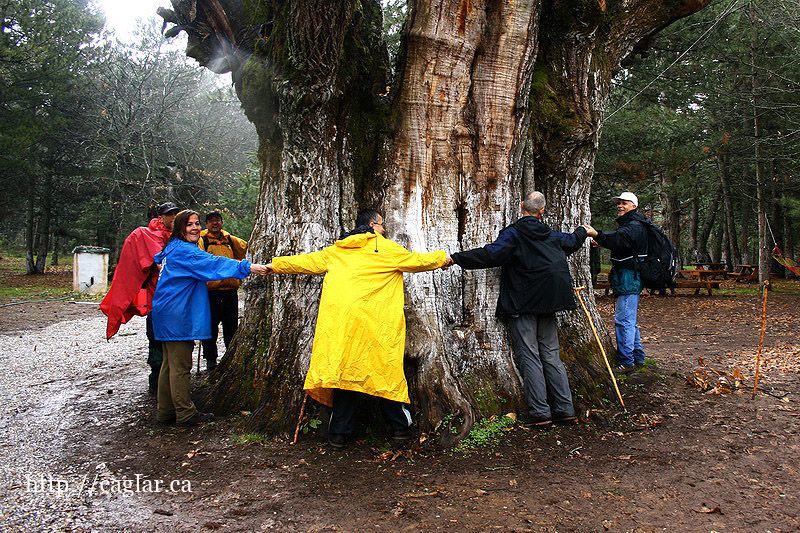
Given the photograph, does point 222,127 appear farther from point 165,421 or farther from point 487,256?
point 487,256

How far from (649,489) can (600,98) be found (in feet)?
13.5

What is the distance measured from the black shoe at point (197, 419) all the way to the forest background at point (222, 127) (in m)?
6.72

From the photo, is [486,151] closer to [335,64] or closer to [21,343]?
[335,64]

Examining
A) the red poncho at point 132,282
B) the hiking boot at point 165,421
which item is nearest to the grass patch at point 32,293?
the red poncho at point 132,282

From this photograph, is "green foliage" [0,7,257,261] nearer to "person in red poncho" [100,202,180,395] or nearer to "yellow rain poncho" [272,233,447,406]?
"person in red poncho" [100,202,180,395]

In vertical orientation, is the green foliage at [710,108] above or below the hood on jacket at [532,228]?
above

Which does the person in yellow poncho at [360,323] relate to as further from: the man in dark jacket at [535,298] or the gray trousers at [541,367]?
the gray trousers at [541,367]

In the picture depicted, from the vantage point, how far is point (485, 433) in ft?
15.0

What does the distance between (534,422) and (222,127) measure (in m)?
26.8

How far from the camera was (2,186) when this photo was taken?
23.2m

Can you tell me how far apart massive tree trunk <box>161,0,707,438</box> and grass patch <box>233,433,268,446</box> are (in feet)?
0.43

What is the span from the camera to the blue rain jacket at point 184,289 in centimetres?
493

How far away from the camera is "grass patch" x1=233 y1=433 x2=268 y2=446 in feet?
15.2

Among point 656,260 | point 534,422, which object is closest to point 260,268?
point 534,422
